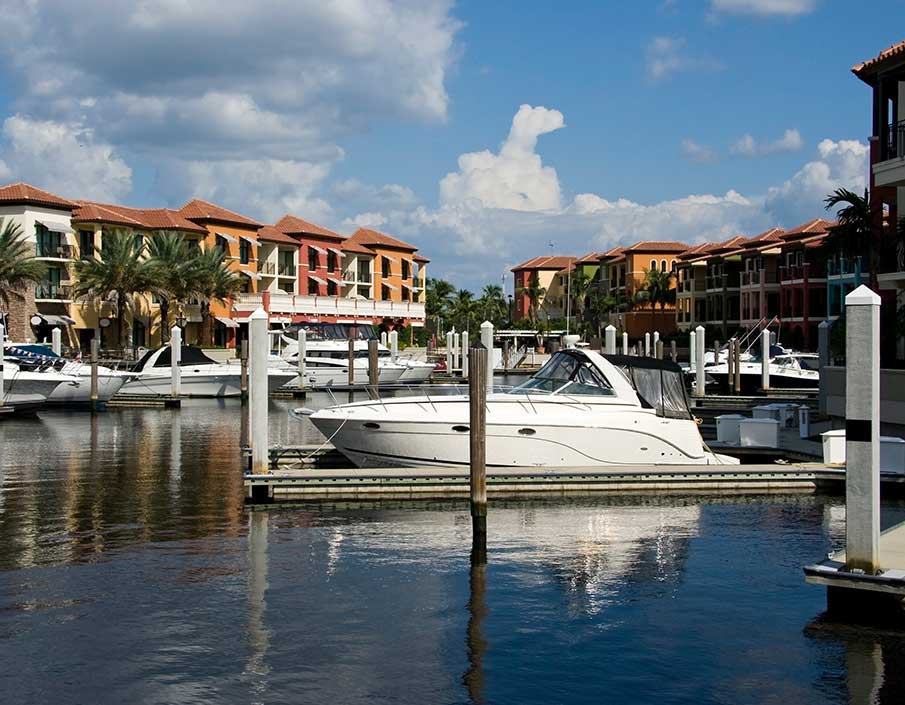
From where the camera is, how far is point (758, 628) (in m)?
12.8

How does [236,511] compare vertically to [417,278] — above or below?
below

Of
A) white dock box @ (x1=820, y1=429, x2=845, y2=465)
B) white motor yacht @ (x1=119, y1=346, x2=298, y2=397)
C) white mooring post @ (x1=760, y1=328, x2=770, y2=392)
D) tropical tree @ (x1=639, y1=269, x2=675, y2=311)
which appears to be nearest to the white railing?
white motor yacht @ (x1=119, y1=346, x2=298, y2=397)

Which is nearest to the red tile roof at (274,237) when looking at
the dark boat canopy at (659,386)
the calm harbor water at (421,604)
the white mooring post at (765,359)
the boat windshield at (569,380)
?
the white mooring post at (765,359)

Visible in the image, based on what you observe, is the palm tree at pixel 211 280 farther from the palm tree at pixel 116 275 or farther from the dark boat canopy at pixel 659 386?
the dark boat canopy at pixel 659 386

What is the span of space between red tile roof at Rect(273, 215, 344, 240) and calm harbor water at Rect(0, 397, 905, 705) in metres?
74.7

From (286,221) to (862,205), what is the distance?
68876 mm

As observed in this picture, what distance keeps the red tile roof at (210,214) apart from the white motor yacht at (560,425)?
6428 cm

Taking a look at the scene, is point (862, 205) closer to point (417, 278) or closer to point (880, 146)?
point (880, 146)

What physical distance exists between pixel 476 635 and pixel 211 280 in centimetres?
6578

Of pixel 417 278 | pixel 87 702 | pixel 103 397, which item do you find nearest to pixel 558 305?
pixel 417 278

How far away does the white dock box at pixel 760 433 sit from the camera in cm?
2520

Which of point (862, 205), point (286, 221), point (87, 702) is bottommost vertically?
point (87, 702)

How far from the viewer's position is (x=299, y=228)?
96312mm

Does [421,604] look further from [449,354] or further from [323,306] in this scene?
[323,306]
